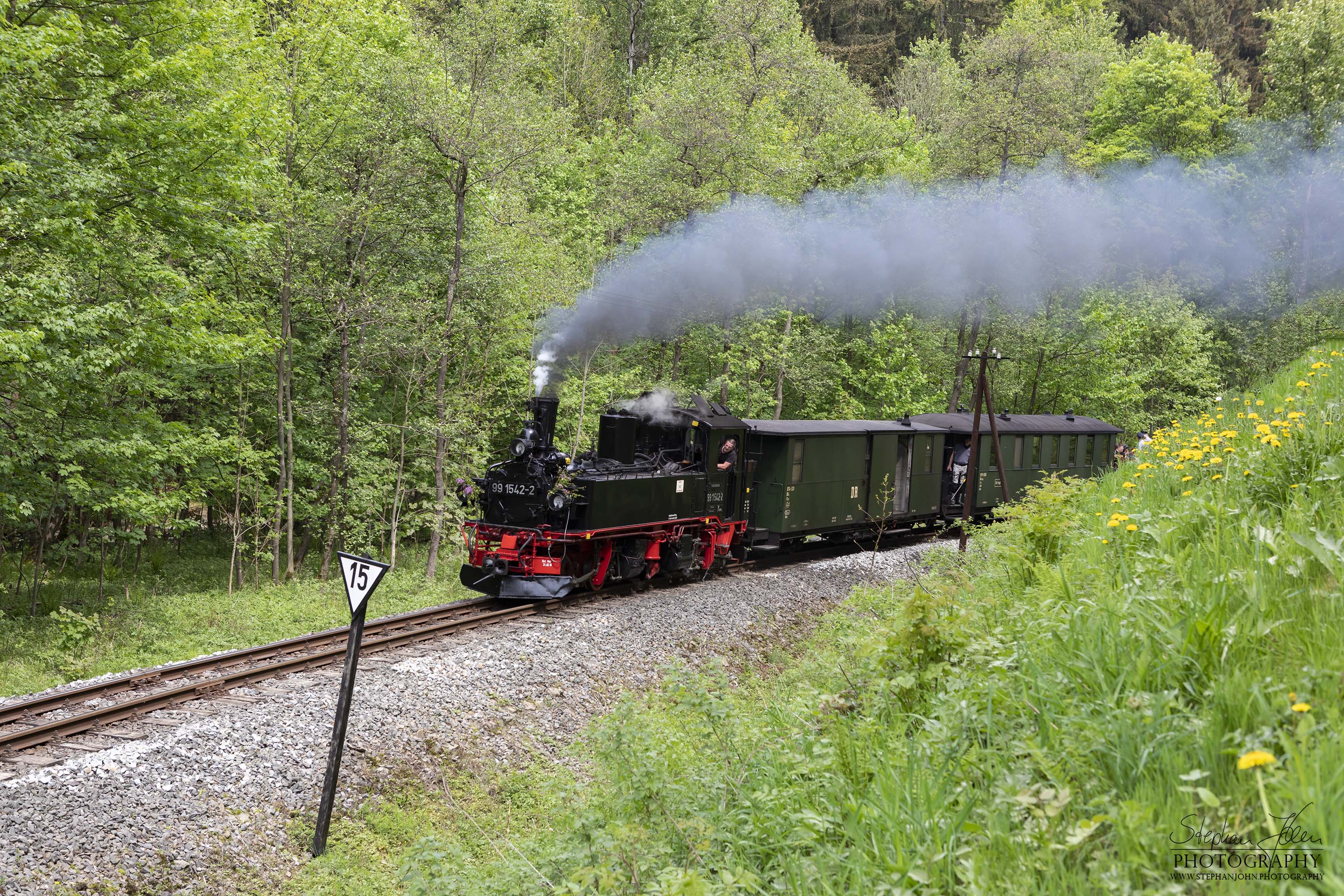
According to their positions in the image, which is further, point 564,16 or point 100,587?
point 564,16

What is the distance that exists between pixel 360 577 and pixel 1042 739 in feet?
16.9

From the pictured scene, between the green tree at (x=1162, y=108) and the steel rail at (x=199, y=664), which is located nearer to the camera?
the steel rail at (x=199, y=664)

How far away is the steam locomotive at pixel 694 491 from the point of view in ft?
42.5

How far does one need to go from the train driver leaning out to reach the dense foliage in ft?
27.0

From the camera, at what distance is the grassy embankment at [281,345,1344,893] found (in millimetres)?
2857

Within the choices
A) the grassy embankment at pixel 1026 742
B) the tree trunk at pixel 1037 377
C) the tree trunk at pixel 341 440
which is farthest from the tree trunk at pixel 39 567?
the tree trunk at pixel 1037 377

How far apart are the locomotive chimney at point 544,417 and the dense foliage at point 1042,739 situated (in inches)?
266

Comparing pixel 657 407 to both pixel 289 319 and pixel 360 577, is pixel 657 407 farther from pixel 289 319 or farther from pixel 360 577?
pixel 360 577

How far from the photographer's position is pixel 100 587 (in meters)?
15.2

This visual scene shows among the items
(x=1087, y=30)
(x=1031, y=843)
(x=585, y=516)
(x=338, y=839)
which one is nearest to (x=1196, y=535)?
(x=1031, y=843)

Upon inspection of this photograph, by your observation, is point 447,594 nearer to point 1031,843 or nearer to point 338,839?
point 338,839

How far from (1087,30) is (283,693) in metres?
51.2

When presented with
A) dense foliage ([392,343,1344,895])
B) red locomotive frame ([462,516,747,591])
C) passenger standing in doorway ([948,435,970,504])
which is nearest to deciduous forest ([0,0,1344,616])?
red locomotive frame ([462,516,747,591])

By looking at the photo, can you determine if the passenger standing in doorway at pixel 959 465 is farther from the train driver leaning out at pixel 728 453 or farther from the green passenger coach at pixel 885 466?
the train driver leaning out at pixel 728 453
